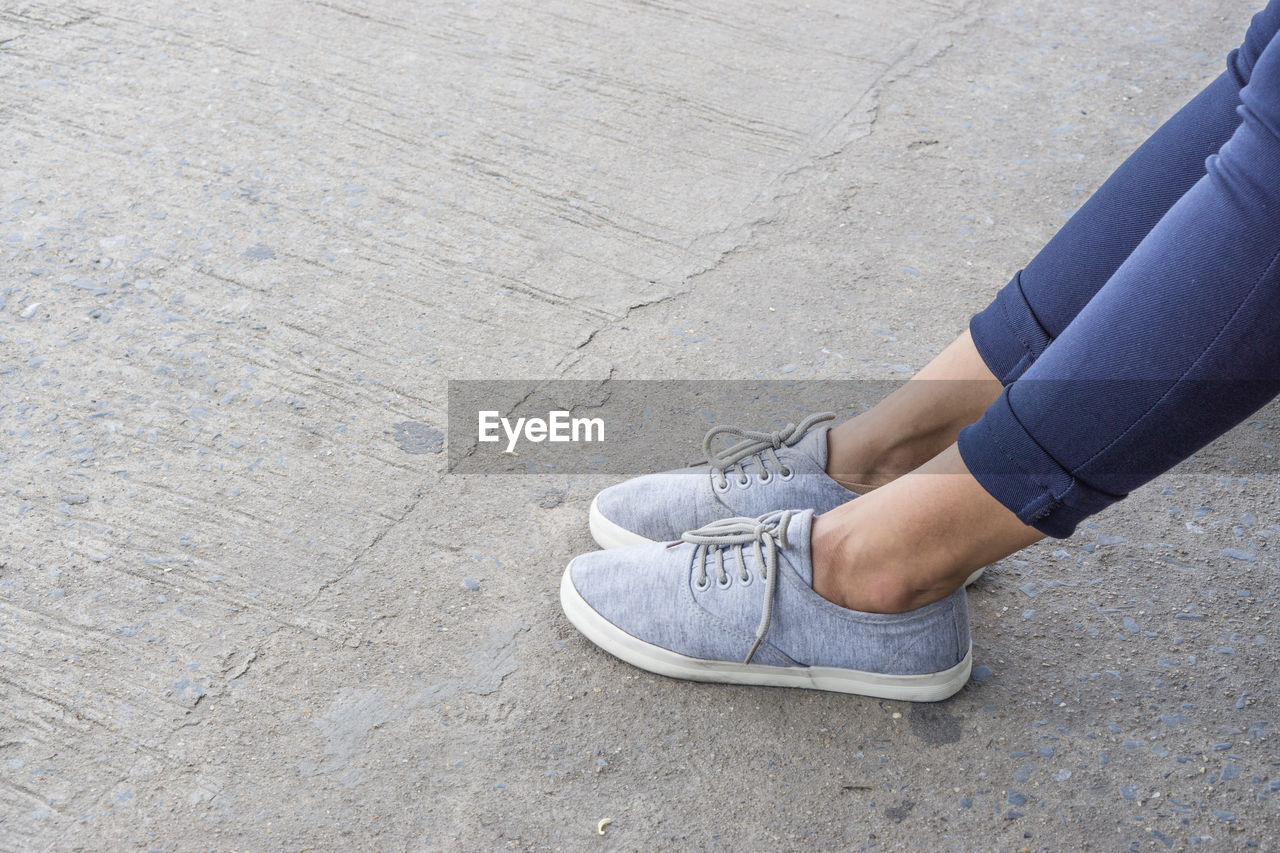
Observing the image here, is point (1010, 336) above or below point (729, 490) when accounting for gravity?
above

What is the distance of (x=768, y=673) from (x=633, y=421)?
0.66m

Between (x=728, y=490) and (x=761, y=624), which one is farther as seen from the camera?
(x=728, y=490)

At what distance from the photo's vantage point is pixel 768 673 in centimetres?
144

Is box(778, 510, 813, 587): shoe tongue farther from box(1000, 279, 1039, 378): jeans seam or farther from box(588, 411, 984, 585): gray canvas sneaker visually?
box(1000, 279, 1039, 378): jeans seam

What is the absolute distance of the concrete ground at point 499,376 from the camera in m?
1.34

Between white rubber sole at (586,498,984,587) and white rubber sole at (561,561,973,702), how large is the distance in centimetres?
16

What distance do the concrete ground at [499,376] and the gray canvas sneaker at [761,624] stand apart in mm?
46

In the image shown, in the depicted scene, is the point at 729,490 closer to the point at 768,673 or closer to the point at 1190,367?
the point at 768,673

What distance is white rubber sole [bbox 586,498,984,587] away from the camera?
164 centimetres

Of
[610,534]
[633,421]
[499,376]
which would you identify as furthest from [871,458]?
[499,376]

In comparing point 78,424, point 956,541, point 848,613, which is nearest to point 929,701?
point 848,613

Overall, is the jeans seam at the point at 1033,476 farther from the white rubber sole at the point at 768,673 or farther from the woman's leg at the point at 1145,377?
the white rubber sole at the point at 768,673

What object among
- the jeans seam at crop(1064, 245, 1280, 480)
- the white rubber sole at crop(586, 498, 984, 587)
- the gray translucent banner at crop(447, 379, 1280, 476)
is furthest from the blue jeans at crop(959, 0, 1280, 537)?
the gray translucent banner at crop(447, 379, 1280, 476)

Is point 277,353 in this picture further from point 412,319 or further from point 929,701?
point 929,701
